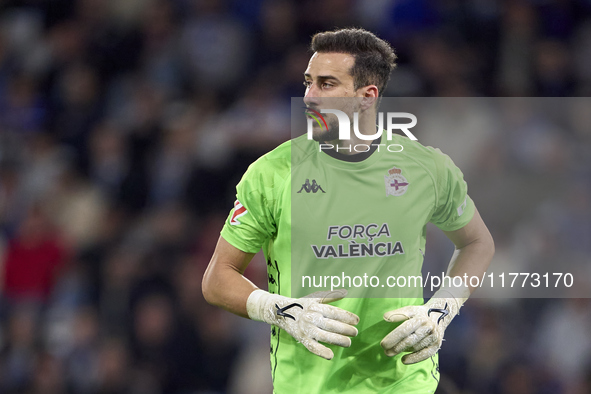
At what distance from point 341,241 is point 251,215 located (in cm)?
45

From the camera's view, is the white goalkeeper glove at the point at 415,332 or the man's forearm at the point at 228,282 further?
the man's forearm at the point at 228,282

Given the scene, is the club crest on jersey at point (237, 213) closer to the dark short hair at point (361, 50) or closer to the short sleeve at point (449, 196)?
the dark short hair at point (361, 50)

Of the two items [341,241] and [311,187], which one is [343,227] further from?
[311,187]

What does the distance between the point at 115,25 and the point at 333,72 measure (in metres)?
5.60

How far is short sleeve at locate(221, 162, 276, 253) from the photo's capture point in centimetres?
353

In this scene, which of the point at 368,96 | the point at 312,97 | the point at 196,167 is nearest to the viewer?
the point at 312,97

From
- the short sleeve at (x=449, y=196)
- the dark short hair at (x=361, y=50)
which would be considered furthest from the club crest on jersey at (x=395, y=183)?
the dark short hair at (x=361, y=50)

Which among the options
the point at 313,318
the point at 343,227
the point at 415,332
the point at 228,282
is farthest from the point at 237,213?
the point at 415,332

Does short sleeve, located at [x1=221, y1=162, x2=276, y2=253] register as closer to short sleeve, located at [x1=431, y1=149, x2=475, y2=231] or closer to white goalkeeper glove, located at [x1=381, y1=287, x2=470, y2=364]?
white goalkeeper glove, located at [x1=381, y1=287, x2=470, y2=364]

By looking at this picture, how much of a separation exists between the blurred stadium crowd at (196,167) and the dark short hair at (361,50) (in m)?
1.23

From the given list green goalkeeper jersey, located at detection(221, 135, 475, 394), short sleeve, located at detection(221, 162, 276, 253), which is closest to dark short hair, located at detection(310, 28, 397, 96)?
green goalkeeper jersey, located at detection(221, 135, 475, 394)

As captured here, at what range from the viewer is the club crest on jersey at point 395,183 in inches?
144

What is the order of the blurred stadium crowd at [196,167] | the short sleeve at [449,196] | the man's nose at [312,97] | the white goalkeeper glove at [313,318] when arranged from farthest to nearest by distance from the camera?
the blurred stadium crowd at [196,167], the short sleeve at [449,196], the man's nose at [312,97], the white goalkeeper glove at [313,318]

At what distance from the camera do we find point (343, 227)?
3592 millimetres
